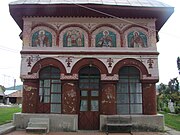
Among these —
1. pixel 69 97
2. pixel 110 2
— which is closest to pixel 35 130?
pixel 69 97

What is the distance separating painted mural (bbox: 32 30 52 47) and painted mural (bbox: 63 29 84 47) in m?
0.92

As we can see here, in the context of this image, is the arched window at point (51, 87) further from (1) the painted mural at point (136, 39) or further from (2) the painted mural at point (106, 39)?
(1) the painted mural at point (136, 39)

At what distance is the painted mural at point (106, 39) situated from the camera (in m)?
14.2

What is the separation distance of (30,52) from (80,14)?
362 centimetres

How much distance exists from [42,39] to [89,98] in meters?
4.38

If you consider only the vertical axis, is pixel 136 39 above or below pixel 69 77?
above

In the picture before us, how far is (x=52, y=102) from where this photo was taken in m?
13.9

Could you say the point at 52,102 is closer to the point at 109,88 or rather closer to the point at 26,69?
the point at 26,69

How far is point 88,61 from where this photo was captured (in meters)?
13.9

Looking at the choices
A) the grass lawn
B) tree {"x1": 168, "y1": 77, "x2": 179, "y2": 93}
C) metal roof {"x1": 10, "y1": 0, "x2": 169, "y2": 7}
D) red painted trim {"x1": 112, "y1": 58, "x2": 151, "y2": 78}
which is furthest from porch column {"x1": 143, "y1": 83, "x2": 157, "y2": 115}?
tree {"x1": 168, "y1": 77, "x2": 179, "y2": 93}

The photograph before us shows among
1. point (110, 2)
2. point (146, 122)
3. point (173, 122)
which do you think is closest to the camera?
point (146, 122)

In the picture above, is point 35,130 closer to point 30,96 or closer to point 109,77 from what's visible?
point 30,96

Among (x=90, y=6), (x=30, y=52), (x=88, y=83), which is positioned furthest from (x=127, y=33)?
(x=30, y=52)

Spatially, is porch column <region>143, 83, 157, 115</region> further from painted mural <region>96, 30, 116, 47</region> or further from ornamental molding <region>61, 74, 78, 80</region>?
ornamental molding <region>61, 74, 78, 80</region>
